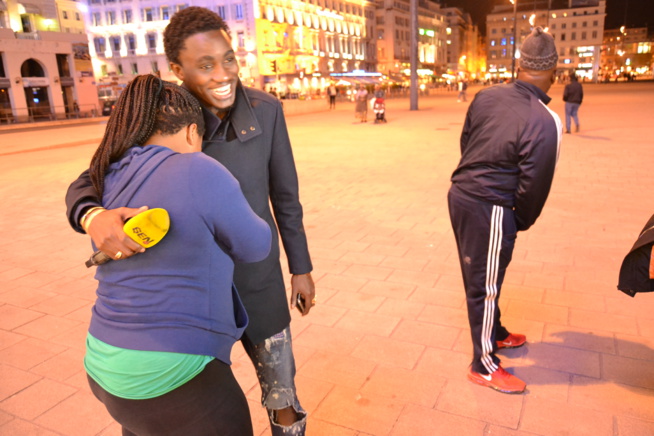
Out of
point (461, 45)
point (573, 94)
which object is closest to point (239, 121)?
point (573, 94)

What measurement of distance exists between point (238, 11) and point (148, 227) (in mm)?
64772

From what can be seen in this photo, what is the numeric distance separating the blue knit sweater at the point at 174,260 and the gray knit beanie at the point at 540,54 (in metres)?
2.11

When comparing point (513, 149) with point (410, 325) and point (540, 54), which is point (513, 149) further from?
point (410, 325)

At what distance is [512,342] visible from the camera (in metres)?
3.61

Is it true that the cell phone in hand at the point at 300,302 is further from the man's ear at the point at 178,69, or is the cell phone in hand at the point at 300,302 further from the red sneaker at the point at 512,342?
the red sneaker at the point at 512,342

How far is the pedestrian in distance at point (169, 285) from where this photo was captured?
4.41 feet

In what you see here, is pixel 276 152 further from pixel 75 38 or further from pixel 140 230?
pixel 75 38

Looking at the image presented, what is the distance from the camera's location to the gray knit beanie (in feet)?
9.21

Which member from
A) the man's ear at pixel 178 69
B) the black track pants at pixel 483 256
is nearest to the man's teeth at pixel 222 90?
the man's ear at pixel 178 69

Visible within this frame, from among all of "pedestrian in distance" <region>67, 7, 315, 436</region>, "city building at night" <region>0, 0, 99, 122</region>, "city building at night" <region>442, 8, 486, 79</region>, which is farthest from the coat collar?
"city building at night" <region>442, 8, 486, 79</region>

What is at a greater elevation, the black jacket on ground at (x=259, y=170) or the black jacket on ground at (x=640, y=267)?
the black jacket on ground at (x=259, y=170)

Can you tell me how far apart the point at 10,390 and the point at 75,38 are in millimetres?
50059

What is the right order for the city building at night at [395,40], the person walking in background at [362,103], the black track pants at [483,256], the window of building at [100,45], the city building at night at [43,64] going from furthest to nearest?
the city building at night at [395,40] < the window of building at [100,45] < the city building at night at [43,64] < the person walking in background at [362,103] < the black track pants at [483,256]

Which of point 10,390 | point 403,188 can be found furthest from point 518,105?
point 403,188
